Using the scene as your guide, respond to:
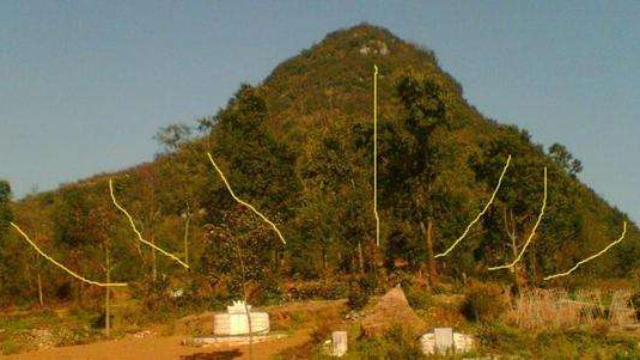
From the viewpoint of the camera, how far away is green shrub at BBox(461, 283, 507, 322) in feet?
66.7

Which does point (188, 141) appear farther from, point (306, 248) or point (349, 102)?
point (349, 102)

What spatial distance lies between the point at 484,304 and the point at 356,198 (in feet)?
37.2

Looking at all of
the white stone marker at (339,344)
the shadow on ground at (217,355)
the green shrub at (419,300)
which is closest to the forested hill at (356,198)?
the green shrub at (419,300)

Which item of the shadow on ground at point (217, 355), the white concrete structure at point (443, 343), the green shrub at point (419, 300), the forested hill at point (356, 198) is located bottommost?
the shadow on ground at point (217, 355)

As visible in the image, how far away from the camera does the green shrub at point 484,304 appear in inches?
800

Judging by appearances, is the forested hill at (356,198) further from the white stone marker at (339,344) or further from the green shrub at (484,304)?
the white stone marker at (339,344)

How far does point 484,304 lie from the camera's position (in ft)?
67.2

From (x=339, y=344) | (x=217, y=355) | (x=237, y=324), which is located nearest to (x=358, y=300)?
(x=237, y=324)

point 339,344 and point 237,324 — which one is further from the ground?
point 237,324

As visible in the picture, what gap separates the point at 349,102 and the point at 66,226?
2406 inches

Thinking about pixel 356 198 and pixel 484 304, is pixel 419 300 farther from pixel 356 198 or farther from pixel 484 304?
pixel 356 198

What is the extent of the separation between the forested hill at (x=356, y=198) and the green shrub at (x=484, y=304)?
7.71m

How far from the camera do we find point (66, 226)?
29.0 m

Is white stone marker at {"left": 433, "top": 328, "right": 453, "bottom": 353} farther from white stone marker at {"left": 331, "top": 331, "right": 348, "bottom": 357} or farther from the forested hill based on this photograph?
the forested hill
